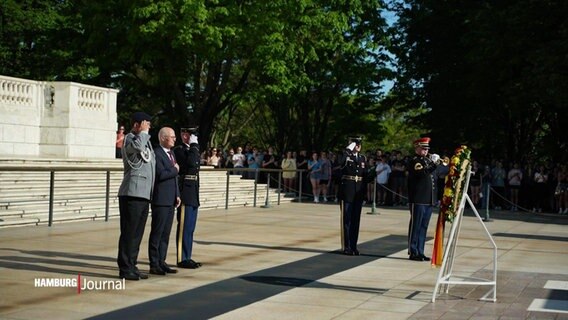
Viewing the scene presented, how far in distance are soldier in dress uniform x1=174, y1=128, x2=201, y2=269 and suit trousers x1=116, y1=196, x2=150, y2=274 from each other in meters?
1.46

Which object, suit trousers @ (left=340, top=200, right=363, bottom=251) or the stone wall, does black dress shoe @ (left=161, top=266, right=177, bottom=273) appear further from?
the stone wall

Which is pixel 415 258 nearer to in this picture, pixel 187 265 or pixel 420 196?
pixel 420 196

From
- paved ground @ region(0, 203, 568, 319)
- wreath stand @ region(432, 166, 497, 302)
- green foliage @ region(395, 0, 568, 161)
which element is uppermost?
green foliage @ region(395, 0, 568, 161)

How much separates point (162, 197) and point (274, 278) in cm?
Result: 176

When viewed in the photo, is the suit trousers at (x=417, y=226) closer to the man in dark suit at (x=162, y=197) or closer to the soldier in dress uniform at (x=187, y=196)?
the soldier in dress uniform at (x=187, y=196)

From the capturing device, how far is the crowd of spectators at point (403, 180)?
29.9m

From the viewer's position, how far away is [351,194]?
581 inches

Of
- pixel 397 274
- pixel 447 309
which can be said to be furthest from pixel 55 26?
pixel 447 309

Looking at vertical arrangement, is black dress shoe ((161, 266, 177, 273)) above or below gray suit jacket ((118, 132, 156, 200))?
below

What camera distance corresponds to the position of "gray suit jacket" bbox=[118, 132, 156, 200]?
10.7m

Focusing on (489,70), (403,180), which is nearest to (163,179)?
(403,180)

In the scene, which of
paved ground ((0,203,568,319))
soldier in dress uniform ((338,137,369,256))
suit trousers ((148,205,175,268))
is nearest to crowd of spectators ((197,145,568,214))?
paved ground ((0,203,568,319))

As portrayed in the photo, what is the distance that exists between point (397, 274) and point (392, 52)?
30.7m

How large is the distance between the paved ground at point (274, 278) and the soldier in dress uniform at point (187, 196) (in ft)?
1.15
